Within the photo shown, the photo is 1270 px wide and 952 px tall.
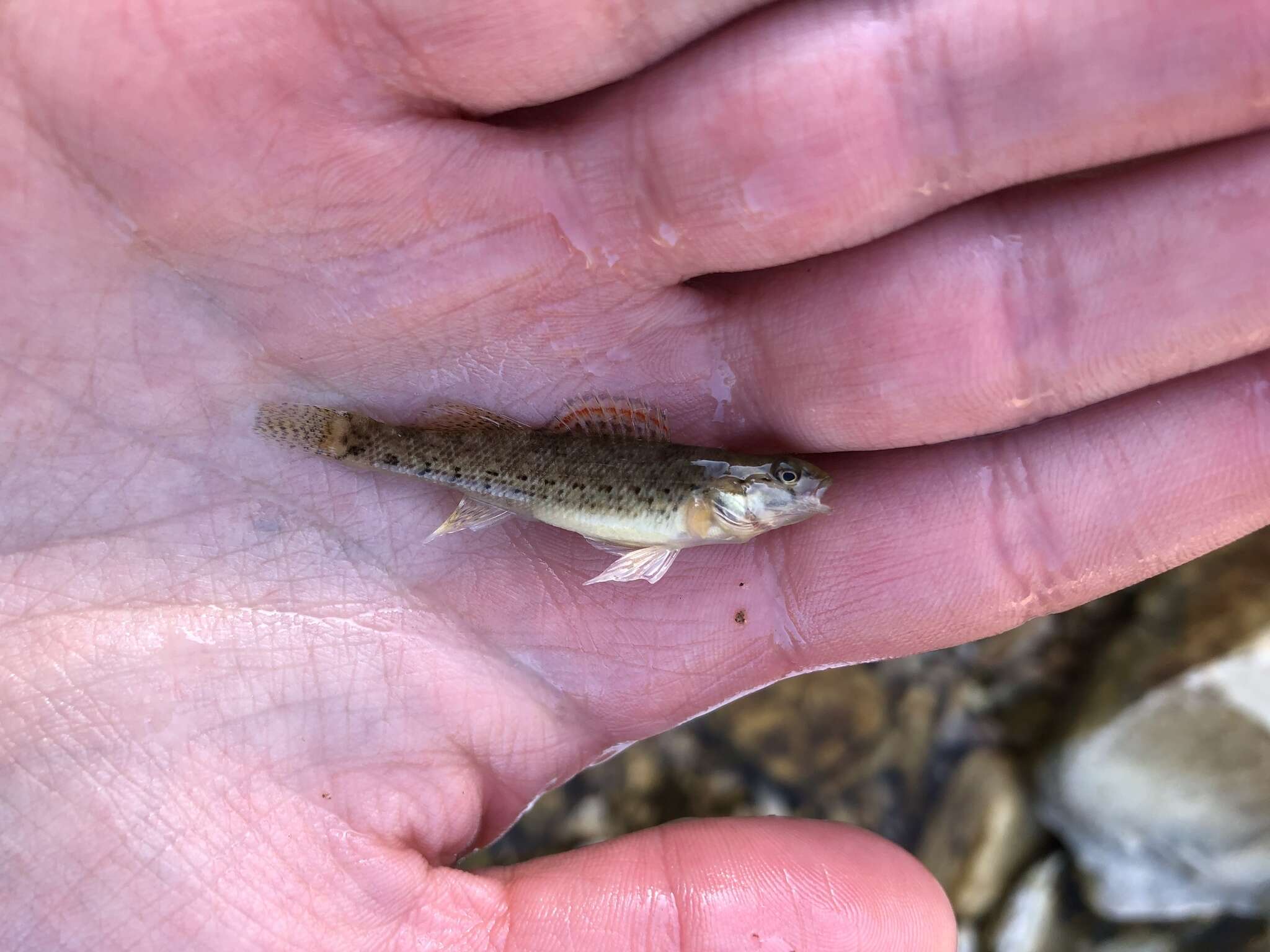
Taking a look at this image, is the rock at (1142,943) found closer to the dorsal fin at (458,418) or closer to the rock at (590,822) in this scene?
the rock at (590,822)

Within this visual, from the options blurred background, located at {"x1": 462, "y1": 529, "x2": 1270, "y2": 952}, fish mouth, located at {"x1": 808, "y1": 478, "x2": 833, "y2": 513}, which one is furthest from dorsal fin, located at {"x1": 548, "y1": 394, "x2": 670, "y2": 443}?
blurred background, located at {"x1": 462, "y1": 529, "x2": 1270, "y2": 952}

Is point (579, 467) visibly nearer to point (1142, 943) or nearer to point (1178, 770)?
point (1178, 770)

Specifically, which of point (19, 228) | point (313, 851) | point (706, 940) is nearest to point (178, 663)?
point (313, 851)

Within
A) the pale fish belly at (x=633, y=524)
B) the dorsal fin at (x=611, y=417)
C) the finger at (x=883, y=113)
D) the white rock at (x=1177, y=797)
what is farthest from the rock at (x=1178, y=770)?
the dorsal fin at (x=611, y=417)

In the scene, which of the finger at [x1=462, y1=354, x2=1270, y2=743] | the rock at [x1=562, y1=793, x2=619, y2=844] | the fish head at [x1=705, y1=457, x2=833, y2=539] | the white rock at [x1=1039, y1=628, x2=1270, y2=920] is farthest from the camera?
the rock at [x1=562, y1=793, x2=619, y2=844]

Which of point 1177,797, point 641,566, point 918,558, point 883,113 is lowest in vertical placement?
point 1177,797

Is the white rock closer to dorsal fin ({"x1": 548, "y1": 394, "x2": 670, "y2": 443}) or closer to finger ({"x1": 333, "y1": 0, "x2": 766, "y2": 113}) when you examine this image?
dorsal fin ({"x1": 548, "y1": 394, "x2": 670, "y2": 443})

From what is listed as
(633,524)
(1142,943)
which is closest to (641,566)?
(633,524)

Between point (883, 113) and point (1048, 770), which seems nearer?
point (883, 113)
